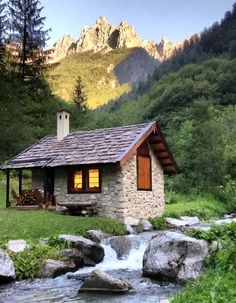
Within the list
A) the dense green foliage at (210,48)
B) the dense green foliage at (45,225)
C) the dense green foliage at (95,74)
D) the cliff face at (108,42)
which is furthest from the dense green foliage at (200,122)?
the cliff face at (108,42)

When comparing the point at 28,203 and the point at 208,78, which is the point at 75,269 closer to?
the point at 28,203

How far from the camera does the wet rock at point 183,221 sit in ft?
79.7

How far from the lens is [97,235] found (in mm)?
19125

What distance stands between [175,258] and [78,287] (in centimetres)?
294

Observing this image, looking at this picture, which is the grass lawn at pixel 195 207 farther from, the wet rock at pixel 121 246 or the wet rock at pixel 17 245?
the wet rock at pixel 17 245

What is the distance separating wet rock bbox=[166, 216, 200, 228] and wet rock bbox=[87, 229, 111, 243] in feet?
18.5

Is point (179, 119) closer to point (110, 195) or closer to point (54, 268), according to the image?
point (110, 195)

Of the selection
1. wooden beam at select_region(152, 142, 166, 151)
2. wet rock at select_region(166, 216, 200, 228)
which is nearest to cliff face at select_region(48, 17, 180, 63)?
wooden beam at select_region(152, 142, 166, 151)

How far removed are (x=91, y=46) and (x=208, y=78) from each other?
346ft

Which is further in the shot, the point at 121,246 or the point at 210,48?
the point at 210,48

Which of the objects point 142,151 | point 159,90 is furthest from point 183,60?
point 142,151

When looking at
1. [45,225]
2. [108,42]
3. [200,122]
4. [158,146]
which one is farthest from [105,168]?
[108,42]

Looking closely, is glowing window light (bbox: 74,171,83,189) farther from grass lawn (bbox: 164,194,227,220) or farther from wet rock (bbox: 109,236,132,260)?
wet rock (bbox: 109,236,132,260)

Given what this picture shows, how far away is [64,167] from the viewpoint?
84.9 feet
